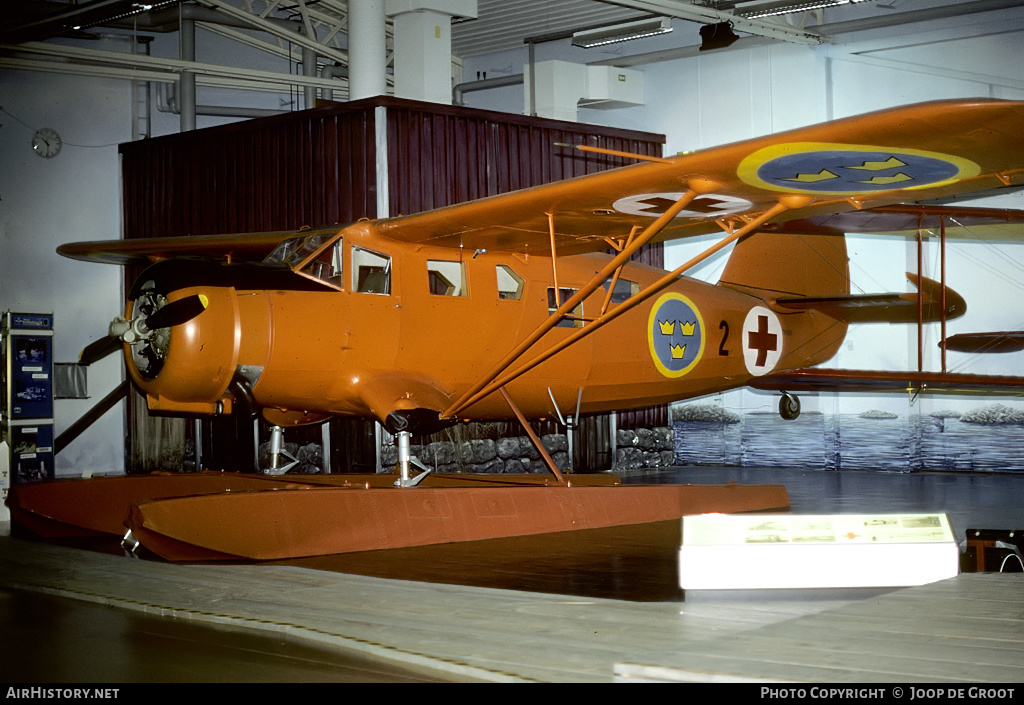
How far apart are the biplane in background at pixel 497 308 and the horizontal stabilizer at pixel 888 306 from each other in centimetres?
33

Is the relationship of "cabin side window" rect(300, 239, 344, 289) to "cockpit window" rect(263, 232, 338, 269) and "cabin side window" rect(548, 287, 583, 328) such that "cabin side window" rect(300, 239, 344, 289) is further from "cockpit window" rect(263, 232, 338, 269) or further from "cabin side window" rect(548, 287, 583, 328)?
"cabin side window" rect(548, 287, 583, 328)

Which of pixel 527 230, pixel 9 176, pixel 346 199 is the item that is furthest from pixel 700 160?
pixel 9 176

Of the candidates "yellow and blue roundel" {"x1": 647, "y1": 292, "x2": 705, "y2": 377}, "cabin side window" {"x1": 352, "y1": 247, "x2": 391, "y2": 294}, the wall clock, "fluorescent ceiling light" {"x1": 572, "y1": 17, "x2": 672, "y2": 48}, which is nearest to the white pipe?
"fluorescent ceiling light" {"x1": 572, "y1": 17, "x2": 672, "y2": 48}

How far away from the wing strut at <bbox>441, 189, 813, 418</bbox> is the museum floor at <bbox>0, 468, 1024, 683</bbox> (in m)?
1.55

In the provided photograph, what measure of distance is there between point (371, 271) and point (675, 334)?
2.92 meters

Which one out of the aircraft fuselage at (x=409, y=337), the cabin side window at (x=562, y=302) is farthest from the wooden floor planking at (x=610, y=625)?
the cabin side window at (x=562, y=302)

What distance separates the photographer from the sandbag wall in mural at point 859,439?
11984 millimetres

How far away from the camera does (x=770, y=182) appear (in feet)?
19.7

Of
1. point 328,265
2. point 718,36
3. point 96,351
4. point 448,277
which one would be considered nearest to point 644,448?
point 718,36

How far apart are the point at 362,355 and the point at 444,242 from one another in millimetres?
1051

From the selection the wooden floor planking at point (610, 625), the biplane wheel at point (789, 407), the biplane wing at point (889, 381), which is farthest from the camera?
the biplane wheel at point (789, 407)

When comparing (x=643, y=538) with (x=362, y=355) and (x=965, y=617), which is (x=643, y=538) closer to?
(x=362, y=355)

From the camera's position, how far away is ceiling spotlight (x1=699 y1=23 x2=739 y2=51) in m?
12.8

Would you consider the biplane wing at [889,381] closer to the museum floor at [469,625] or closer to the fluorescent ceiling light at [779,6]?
the museum floor at [469,625]
